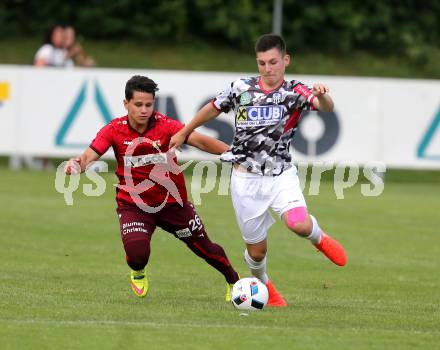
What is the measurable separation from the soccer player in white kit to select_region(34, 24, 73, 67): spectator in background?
12871mm

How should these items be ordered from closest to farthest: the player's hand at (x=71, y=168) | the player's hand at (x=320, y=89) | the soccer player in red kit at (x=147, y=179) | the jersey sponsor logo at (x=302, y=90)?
1. the player's hand at (x=320, y=89)
2. the player's hand at (x=71, y=168)
3. the jersey sponsor logo at (x=302, y=90)
4. the soccer player in red kit at (x=147, y=179)

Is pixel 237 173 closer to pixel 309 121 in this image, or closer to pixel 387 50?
pixel 309 121

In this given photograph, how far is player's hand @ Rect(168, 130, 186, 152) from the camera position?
9422 millimetres

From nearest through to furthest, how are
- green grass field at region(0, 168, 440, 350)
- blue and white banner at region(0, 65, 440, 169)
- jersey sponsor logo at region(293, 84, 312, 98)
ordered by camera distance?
green grass field at region(0, 168, 440, 350) < jersey sponsor logo at region(293, 84, 312, 98) < blue and white banner at region(0, 65, 440, 169)

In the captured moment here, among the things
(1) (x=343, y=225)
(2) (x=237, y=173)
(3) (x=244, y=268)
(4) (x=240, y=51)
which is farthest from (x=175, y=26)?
(2) (x=237, y=173)

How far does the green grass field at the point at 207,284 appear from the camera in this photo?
25.6 ft

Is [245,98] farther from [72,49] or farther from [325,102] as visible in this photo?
[72,49]

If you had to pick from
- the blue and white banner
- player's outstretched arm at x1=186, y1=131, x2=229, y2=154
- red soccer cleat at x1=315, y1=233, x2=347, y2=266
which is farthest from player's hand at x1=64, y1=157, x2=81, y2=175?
the blue and white banner

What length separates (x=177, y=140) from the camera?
942 centimetres

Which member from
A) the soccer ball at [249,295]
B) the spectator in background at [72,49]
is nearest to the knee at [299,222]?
the soccer ball at [249,295]

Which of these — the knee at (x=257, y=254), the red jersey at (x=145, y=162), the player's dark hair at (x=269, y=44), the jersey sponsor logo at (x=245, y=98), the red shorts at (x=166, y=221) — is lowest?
the knee at (x=257, y=254)

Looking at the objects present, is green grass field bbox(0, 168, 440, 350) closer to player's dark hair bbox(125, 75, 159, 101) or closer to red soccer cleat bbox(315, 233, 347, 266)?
red soccer cleat bbox(315, 233, 347, 266)

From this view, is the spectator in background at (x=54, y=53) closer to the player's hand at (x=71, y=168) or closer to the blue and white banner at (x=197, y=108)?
the blue and white banner at (x=197, y=108)

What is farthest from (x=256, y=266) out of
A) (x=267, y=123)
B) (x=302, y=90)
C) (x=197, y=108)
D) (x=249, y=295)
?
(x=197, y=108)
